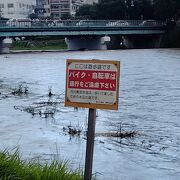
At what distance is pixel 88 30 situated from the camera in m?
83.2

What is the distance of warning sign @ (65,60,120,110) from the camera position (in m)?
6.14

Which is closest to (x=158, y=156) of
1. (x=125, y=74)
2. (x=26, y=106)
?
(x=26, y=106)

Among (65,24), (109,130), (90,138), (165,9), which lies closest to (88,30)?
(65,24)

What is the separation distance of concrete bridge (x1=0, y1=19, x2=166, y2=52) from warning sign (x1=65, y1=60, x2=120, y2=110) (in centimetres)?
6926

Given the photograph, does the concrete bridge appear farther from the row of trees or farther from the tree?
the row of trees

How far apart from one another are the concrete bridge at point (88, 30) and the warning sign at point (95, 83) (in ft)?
227

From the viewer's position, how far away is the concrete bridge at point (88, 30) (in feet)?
253

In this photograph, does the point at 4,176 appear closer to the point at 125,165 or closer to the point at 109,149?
the point at 125,165

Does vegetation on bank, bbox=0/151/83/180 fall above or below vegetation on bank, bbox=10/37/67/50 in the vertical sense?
above

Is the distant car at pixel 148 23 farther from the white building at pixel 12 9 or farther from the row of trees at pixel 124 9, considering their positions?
the white building at pixel 12 9

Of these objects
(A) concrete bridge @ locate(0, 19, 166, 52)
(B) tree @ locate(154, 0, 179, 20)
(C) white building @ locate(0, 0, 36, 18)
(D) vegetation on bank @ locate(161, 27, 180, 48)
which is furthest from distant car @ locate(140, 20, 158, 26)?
(C) white building @ locate(0, 0, 36, 18)

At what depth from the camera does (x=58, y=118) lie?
17469 millimetres

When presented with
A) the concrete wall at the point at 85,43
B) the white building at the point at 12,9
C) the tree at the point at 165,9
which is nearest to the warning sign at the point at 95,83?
the tree at the point at 165,9

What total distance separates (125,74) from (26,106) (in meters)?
17.0
